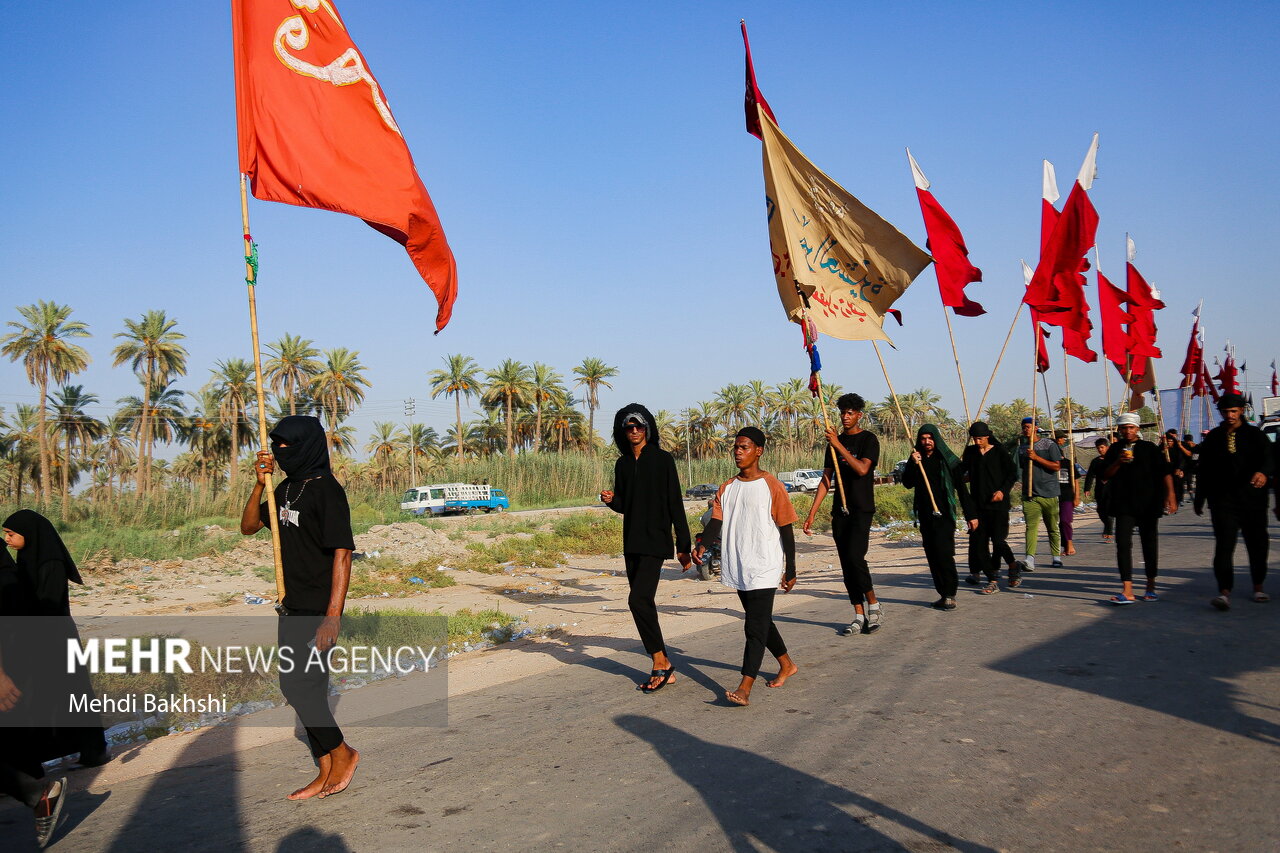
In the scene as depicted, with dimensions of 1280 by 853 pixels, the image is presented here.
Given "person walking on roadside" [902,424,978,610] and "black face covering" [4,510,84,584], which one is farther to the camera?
"person walking on roadside" [902,424,978,610]

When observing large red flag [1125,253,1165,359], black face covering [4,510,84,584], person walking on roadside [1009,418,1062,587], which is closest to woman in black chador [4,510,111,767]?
black face covering [4,510,84,584]

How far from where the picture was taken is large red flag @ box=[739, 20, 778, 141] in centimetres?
943

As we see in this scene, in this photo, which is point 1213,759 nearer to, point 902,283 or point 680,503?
point 680,503

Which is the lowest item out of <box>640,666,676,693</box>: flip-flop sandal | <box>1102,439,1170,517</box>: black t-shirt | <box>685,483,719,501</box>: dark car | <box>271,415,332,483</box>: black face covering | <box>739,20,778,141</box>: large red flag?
<box>685,483,719,501</box>: dark car

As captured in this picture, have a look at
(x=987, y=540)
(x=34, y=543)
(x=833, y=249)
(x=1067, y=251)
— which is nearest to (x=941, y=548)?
(x=987, y=540)

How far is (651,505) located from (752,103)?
18.0ft

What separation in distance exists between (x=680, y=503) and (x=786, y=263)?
4024 mm

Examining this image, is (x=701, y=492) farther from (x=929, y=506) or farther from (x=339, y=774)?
(x=339, y=774)

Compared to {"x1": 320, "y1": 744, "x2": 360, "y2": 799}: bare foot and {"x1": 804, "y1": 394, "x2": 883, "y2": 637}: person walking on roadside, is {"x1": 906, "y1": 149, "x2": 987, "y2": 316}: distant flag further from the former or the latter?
{"x1": 320, "y1": 744, "x2": 360, "y2": 799}: bare foot

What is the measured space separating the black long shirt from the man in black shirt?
244cm

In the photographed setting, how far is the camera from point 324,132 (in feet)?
19.4

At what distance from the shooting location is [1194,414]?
102 feet

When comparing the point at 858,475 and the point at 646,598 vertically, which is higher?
the point at 858,475

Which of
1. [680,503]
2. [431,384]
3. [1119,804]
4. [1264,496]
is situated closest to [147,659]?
[680,503]
